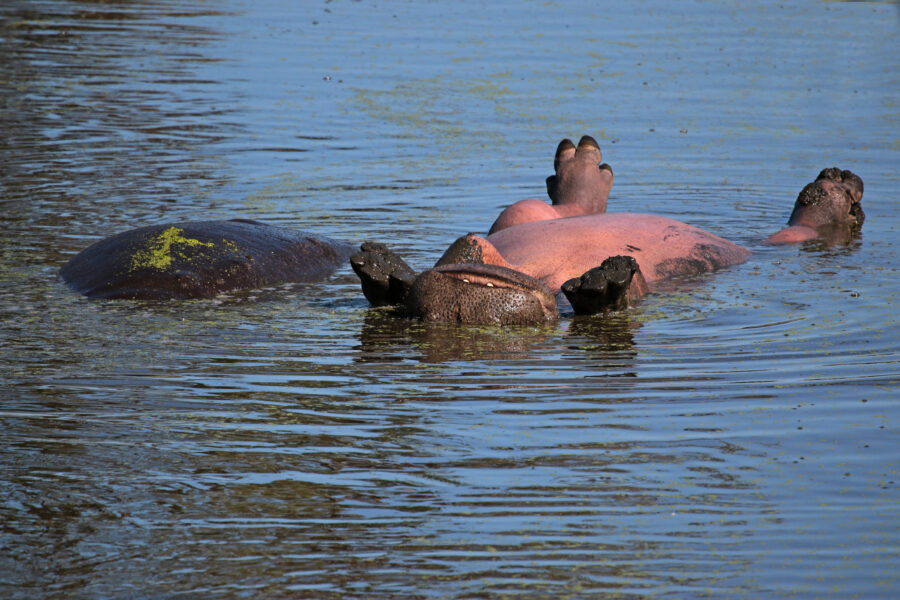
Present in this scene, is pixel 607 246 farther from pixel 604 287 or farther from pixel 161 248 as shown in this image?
pixel 161 248

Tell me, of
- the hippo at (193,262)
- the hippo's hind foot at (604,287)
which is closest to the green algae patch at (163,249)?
the hippo at (193,262)

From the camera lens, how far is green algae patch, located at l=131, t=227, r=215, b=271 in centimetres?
758

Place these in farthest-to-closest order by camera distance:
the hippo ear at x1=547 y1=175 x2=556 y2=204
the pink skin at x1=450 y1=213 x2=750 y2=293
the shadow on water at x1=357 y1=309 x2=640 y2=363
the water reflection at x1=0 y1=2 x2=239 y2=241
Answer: the water reflection at x1=0 y1=2 x2=239 y2=241
the hippo ear at x1=547 y1=175 x2=556 y2=204
the pink skin at x1=450 y1=213 x2=750 y2=293
the shadow on water at x1=357 y1=309 x2=640 y2=363

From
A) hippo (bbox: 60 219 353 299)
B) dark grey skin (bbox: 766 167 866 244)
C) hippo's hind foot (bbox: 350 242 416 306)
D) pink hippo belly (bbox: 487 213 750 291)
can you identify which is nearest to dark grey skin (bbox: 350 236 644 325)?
hippo's hind foot (bbox: 350 242 416 306)

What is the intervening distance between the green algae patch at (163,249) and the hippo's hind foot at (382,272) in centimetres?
131

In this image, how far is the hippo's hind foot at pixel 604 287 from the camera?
6.78m

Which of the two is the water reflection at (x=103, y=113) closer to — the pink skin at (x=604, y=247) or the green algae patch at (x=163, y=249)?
the green algae patch at (x=163, y=249)

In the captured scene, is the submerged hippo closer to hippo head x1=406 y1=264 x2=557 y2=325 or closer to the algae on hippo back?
hippo head x1=406 y1=264 x2=557 y2=325

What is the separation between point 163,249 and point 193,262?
0.73 ft

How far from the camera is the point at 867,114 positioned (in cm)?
1510

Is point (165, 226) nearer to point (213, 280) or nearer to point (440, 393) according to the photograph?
point (213, 280)

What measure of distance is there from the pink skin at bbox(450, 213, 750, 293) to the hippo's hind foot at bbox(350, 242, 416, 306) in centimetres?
53

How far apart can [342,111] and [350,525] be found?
37.7 ft

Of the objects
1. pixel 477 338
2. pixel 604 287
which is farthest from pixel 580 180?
pixel 477 338
